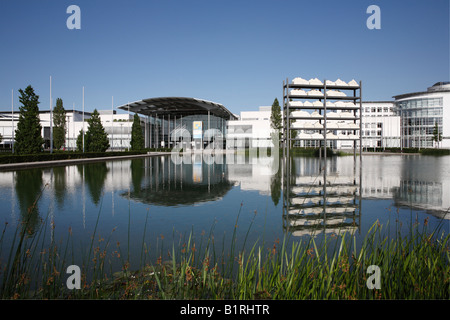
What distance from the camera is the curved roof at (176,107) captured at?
62019 millimetres

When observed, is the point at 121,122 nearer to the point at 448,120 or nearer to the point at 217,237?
the point at 217,237

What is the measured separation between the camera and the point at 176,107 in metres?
69.4

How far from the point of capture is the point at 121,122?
77.8 metres

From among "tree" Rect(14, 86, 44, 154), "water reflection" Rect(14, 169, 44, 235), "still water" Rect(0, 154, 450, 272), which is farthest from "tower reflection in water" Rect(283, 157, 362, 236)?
"tree" Rect(14, 86, 44, 154)

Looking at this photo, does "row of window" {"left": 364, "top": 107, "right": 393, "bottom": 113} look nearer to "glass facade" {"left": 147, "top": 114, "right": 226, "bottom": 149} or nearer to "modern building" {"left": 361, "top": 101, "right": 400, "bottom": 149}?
"modern building" {"left": 361, "top": 101, "right": 400, "bottom": 149}

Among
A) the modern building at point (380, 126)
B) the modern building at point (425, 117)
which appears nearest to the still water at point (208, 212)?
the modern building at point (380, 126)

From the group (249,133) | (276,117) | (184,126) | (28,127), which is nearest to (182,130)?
(184,126)

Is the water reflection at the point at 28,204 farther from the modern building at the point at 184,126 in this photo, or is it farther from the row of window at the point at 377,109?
the row of window at the point at 377,109

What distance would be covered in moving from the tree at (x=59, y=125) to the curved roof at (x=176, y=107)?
652 inches

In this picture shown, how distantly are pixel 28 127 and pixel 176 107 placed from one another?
4073 centimetres

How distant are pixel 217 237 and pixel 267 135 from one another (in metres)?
68.4

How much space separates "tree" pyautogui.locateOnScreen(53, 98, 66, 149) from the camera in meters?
68.7

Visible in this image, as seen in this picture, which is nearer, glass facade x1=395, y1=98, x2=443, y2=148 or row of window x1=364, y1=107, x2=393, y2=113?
glass facade x1=395, y1=98, x2=443, y2=148

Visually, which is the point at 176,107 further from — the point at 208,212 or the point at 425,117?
the point at 425,117
